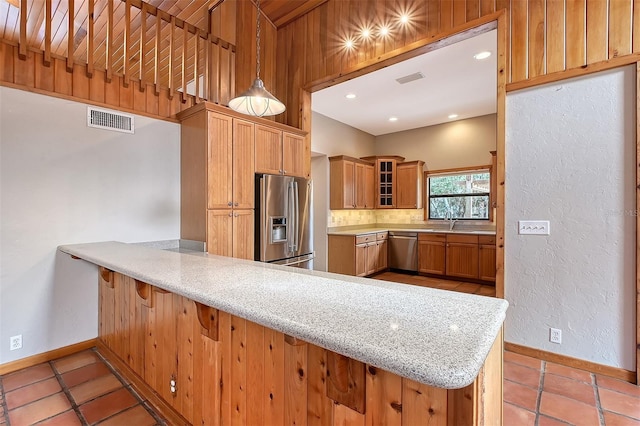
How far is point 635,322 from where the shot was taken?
82.7 inches

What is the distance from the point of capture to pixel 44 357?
98.4 inches

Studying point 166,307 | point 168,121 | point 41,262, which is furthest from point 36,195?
point 166,307

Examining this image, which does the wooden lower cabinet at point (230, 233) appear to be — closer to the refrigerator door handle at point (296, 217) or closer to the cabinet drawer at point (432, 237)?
the refrigerator door handle at point (296, 217)

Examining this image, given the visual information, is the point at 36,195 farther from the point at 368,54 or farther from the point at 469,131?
the point at 469,131

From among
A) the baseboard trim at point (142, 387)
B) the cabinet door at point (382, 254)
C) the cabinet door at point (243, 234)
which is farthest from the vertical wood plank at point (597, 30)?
the cabinet door at point (382, 254)

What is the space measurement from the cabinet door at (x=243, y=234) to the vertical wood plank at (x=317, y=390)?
221 cm

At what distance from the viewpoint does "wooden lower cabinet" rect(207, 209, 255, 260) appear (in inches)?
115

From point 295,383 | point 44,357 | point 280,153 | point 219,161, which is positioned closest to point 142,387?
point 44,357

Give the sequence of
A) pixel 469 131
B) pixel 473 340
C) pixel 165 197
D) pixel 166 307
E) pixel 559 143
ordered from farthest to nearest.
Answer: pixel 469 131 < pixel 165 197 < pixel 559 143 < pixel 166 307 < pixel 473 340

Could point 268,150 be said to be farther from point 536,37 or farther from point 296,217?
point 536,37

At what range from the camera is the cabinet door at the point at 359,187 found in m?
6.02

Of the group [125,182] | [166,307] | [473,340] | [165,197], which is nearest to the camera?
[473,340]

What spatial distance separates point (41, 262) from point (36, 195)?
55cm

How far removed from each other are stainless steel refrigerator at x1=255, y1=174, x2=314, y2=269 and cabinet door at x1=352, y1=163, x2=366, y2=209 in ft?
7.58
